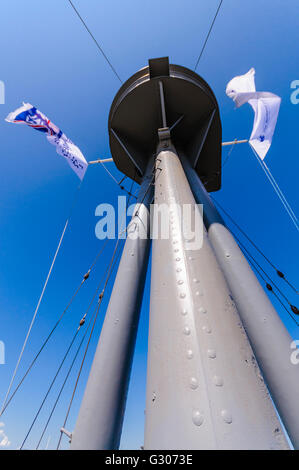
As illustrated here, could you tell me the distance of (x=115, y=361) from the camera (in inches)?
80.7

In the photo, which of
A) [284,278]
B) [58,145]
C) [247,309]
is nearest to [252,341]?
[247,309]

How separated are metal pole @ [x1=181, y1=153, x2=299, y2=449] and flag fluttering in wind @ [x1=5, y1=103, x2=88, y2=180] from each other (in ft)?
14.5

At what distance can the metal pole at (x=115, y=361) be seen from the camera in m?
1.60

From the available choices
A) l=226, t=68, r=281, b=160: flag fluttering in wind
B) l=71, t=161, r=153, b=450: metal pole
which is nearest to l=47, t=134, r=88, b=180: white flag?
l=71, t=161, r=153, b=450: metal pole

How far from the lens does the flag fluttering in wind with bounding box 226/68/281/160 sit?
554 cm

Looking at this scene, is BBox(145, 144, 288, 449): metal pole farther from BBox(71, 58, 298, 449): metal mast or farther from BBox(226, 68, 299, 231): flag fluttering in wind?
BBox(226, 68, 299, 231): flag fluttering in wind

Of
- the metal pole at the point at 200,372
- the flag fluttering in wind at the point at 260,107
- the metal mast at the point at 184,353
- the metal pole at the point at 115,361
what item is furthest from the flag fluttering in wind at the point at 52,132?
the metal pole at the point at 200,372

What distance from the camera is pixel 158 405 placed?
127 cm

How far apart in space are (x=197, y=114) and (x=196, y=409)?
6.30m

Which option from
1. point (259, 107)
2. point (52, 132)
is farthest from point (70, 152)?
point (259, 107)

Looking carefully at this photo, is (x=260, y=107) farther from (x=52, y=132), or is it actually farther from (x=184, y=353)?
(x=184, y=353)

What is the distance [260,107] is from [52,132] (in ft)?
18.4

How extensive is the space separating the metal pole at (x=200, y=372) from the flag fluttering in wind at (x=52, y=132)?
16.1 ft
